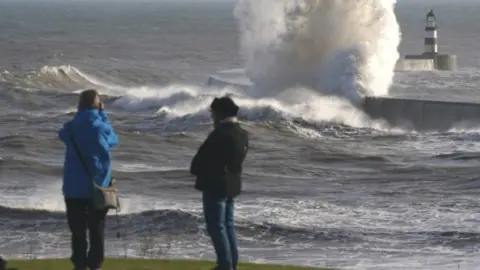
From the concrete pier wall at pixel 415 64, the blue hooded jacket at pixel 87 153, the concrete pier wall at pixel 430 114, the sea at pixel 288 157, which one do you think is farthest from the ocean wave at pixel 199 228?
the concrete pier wall at pixel 415 64

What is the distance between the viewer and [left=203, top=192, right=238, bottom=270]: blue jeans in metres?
9.85

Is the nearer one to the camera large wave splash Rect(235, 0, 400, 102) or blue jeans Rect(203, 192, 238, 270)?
blue jeans Rect(203, 192, 238, 270)

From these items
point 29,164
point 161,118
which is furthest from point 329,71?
point 29,164

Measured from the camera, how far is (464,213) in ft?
62.4

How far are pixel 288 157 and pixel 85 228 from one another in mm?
17471

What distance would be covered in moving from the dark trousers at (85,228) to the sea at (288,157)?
2.49 metres

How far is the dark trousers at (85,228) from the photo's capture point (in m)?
9.80

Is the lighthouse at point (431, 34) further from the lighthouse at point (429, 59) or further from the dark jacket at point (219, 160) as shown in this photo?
the dark jacket at point (219, 160)

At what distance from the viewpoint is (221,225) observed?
9891 mm

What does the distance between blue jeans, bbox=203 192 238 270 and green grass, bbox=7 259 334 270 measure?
1312 millimetres

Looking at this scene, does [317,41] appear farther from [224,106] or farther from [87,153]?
[87,153]

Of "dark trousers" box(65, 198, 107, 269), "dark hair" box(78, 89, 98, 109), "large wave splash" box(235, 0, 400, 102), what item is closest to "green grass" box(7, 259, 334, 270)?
"dark trousers" box(65, 198, 107, 269)

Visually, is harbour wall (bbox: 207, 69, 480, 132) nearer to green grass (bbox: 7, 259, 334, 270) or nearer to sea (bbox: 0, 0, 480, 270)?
sea (bbox: 0, 0, 480, 270)

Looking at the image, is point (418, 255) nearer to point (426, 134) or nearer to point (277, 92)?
point (426, 134)
